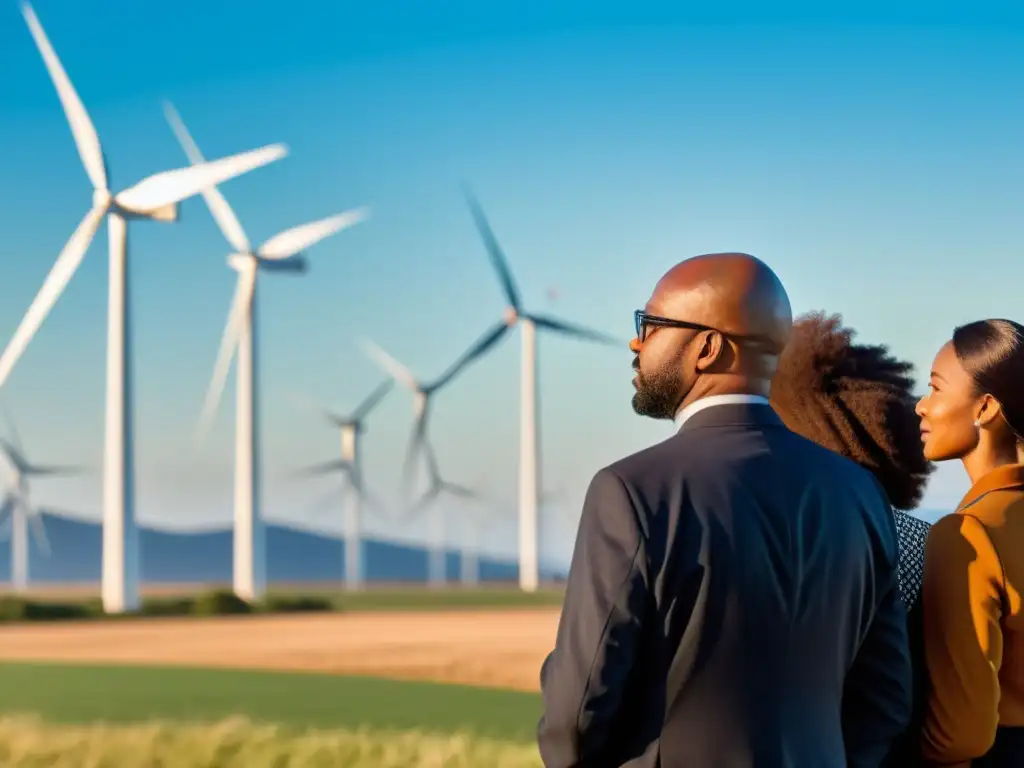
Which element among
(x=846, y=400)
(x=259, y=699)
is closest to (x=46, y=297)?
(x=259, y=699)

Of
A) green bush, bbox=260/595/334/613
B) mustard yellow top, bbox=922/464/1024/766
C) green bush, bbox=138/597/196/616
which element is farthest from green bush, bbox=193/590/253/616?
mustard yellow top, bbox=922/464/1024/766

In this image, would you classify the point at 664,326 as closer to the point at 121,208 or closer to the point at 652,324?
the point at 652,324

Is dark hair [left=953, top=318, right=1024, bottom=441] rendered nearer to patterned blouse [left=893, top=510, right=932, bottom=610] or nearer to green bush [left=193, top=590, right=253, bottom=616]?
patterned blouse [left=893, top=510, right=932, bottom=610]

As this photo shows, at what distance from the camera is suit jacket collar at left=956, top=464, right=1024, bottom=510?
466cm

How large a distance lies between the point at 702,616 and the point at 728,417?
56 centimetres

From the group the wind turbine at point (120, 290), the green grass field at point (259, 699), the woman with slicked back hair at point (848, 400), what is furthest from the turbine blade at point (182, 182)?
the woman with slicked back hair at point (848, 400)

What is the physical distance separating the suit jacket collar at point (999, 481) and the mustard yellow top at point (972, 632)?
200 mm

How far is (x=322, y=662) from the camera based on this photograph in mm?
29719

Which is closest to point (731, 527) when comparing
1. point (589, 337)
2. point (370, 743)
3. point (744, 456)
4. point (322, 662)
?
point (744, 456)

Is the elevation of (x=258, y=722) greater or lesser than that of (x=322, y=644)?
greater

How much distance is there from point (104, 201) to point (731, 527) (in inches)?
1824

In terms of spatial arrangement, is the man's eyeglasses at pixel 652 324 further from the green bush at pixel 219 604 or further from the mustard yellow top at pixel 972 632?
the green bush at pixel 219 604

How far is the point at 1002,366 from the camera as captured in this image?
468 cm

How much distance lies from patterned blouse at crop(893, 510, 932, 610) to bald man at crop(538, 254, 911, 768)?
0.47 metres
